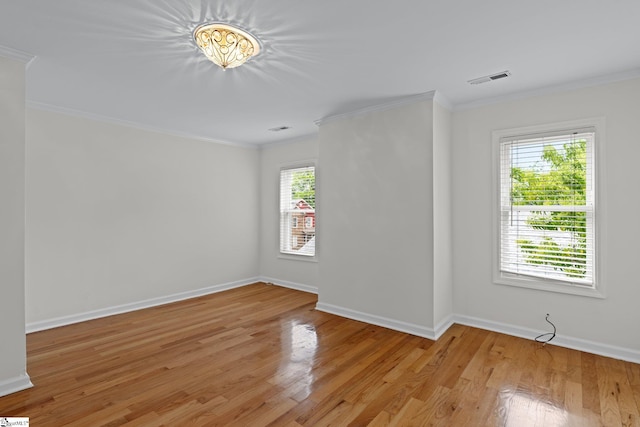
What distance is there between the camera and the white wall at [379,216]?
3525 millimetres

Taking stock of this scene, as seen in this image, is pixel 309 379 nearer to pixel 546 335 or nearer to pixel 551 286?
pixel 546 335

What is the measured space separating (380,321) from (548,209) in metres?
2.11

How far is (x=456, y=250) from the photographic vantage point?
3871mm

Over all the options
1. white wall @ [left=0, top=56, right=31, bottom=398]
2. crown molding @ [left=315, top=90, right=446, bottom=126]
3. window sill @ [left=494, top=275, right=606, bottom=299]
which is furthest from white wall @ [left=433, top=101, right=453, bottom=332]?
white wall @ [left=0, top=56, right=31, bottom=398]

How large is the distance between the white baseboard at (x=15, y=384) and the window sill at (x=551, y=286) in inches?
170

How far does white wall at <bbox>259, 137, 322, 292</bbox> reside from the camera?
217 inches

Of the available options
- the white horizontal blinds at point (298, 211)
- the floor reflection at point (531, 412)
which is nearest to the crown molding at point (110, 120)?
the white horizontal blinds at point (298, 211)

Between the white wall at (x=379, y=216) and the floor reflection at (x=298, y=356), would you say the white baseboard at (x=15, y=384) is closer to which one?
the floor reflection at (x=298, y=356)

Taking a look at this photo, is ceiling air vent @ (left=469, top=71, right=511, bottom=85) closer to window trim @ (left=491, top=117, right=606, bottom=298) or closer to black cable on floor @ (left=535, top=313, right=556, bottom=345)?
window trim @ (left=491, top=117, right=606, bottom=298)

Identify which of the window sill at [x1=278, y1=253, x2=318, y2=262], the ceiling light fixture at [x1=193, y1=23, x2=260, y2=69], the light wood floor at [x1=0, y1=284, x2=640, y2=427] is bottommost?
the light wood floor at [x1=0, y1=284, x2=640, y2=427]

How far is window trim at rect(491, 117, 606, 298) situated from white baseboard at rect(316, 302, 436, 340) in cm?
98

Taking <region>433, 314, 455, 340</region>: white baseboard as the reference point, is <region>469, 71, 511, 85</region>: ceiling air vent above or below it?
above

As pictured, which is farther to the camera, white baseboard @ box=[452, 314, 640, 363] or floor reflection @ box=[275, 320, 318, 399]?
white baseboard @ box=[452, 314, 640, 363]

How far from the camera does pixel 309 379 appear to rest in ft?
8.59
